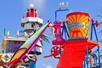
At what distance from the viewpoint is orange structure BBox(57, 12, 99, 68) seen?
1623 inches

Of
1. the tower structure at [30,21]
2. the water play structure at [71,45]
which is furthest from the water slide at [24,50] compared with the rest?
the tower structure at [30,21]

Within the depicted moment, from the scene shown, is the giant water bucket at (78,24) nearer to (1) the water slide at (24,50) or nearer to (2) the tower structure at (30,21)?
(1) the water slide at (24,50)

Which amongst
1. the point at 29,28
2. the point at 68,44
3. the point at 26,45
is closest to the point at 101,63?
the point at 68,44

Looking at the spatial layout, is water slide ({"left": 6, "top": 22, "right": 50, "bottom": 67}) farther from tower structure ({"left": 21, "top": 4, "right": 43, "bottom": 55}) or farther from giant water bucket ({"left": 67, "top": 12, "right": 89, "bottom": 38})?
tower structure ({"left": 21, "top": 4, "right": 43, "bottom": 55})

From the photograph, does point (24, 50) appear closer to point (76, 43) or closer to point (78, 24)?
point (76, 43)

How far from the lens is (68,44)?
42062 mm

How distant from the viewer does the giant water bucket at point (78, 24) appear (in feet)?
139

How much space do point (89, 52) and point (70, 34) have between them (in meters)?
3.15

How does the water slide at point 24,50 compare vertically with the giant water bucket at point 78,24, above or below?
below

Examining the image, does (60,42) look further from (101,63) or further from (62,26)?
(101,63)

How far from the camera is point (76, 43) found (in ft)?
137

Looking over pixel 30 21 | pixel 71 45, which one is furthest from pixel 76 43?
pixel 30 21

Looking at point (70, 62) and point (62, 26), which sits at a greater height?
point (62, 26)

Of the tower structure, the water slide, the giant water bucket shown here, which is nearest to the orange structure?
the giant water bucket
